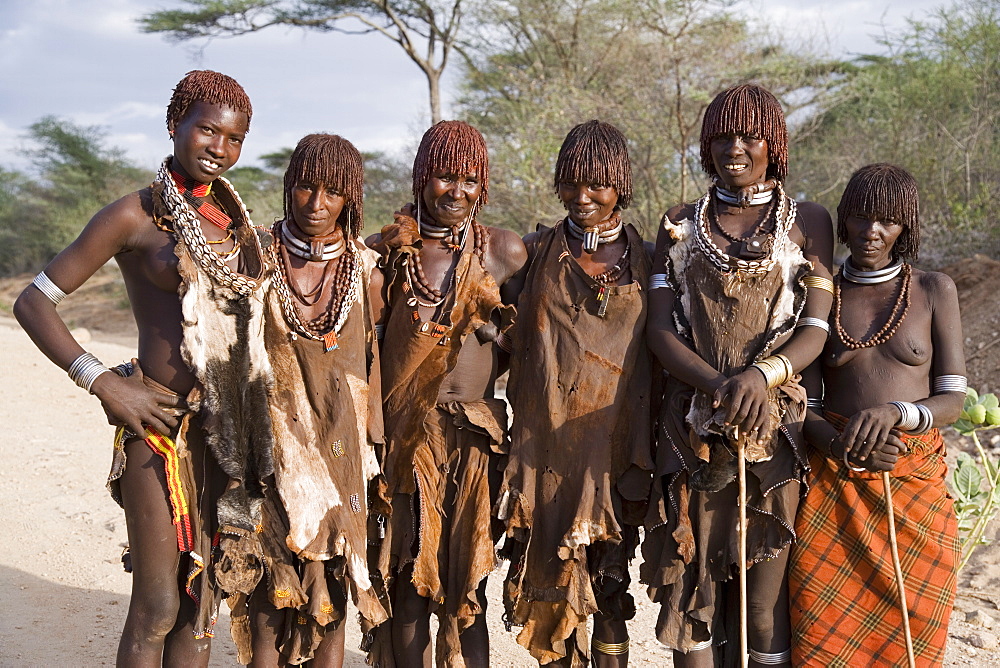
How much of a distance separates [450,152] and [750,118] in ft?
3.11

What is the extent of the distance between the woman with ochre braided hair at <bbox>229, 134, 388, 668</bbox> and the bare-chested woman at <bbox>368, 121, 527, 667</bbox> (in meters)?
0.14

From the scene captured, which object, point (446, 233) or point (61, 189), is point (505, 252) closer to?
point (446, 233)

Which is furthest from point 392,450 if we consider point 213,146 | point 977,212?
point 977,212

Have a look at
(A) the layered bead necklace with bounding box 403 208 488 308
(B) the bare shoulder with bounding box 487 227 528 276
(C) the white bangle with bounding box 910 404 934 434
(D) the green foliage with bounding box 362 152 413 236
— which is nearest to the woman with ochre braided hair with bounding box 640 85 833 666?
(C) the white bangle with bounding box 910 404 934 434

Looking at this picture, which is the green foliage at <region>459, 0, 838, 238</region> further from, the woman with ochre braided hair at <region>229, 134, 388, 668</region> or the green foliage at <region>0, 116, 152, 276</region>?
the green foliage at <region>0, 116, 152, 276</region>

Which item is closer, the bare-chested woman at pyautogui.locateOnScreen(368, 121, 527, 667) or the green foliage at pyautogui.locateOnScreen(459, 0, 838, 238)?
the bare-chested woman at pyautogui.locateOnScreen(368, 121, 527, 667)

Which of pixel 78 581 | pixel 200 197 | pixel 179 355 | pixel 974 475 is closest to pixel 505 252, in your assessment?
pixel 200 197

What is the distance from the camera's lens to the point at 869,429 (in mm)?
2703

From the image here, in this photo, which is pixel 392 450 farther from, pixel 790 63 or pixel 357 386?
pixel 790 63

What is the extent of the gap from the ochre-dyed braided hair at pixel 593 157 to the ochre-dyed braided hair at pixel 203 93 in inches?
39.6

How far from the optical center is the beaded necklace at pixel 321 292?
9.05 ft

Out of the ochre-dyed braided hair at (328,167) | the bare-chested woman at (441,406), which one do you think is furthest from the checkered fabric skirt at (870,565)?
the ochre-dyed braided hair at (328,167)

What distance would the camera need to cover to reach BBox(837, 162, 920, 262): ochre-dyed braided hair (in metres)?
2.81

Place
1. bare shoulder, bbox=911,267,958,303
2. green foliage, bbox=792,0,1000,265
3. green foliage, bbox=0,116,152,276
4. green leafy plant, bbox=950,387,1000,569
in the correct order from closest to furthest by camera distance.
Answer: bare shoulder, bbox=911,267,958,303
green leafy plant, bbox=950,387,1000,569
green foliage, bbox=792,0,1000,265
green foliage, bbox=0,116,152,276
